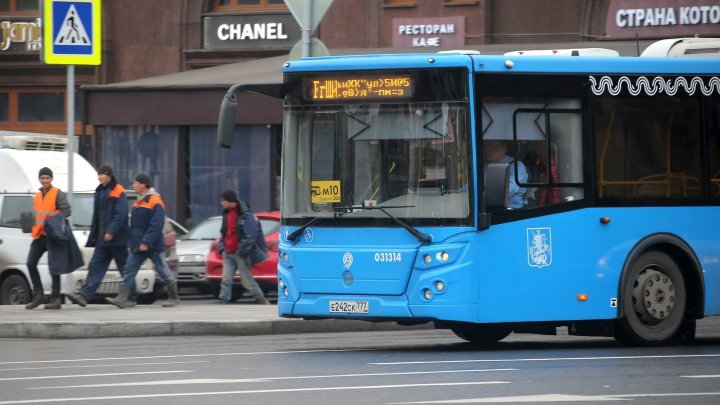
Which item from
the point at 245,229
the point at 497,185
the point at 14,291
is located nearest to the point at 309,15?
the point at 245,229

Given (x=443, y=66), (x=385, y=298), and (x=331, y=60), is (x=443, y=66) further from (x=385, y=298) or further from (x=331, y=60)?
(x=385, y=298)

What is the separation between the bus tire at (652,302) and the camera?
540 inches

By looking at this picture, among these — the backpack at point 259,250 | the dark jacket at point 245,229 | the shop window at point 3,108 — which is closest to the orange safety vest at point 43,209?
the dark jacket at point 245,229

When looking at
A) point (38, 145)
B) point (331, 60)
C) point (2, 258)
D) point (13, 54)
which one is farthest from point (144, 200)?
point (13, 54)

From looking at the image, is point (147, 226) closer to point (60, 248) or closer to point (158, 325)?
point (60, 248)

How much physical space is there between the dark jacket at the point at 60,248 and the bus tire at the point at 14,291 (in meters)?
2.91

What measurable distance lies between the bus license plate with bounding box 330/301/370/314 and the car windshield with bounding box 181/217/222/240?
11.6m

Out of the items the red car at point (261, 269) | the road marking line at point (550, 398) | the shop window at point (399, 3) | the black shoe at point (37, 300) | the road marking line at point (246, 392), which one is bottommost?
the road marking line at point (550, 398)

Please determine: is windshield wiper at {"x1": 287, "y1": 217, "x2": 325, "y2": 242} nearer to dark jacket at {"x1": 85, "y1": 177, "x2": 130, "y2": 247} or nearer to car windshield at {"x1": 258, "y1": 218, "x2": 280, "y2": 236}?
dark jacket at {"x1": 85, "y1": 177, "x2": 130, "y2": 247}

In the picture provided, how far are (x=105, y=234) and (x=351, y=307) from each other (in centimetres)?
617

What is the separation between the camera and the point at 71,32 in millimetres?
18422

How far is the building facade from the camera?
3028 cm

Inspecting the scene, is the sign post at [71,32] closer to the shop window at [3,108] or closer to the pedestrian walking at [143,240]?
the pedestrian walking at [143,240]

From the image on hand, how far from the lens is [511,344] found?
14758mm
